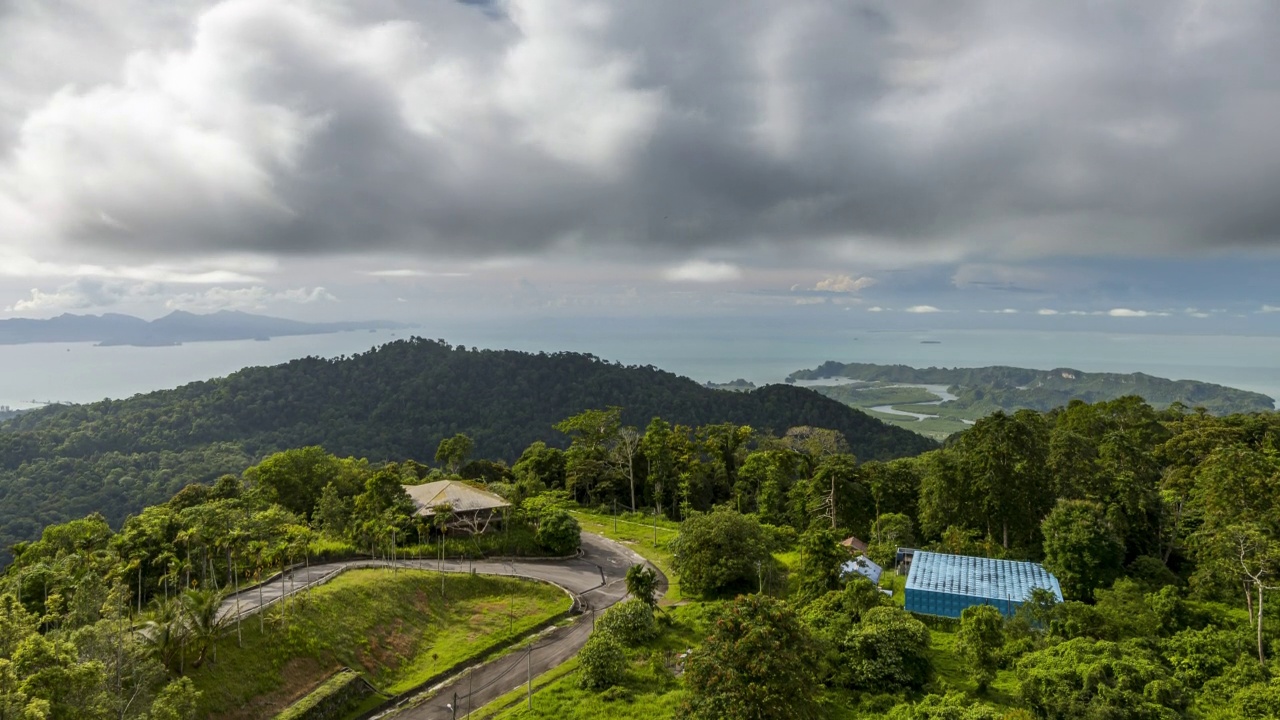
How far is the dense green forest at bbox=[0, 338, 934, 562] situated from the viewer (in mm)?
77062

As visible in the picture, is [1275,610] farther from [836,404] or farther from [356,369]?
[356,369]

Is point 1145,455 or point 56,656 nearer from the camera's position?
point 56,656

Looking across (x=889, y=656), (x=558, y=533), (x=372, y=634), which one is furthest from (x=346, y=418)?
(x=889, y=656)

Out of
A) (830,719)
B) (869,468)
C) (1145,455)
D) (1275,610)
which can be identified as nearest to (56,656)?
(830,719)

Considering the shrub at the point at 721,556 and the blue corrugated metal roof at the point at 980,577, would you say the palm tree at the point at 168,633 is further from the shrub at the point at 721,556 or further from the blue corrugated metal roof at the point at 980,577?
the blue corrugated metal roof at the point at 980,577

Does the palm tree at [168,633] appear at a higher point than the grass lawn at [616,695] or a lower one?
higher

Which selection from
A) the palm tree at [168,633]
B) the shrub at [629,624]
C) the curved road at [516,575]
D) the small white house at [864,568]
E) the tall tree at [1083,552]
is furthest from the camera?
the small white house at [864,568]

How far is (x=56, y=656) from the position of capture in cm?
1273

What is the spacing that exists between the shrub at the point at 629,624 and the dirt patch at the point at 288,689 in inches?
394

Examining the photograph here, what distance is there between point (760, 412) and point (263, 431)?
83.2 metres

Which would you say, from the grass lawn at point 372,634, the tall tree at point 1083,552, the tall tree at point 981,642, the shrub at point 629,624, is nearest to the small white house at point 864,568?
the tall tree at point 981,642

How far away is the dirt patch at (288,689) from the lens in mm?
19062

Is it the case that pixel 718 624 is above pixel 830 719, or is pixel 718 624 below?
above

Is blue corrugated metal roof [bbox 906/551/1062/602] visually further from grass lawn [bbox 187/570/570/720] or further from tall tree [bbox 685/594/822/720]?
grass lawn [bbox 187/570/570/720]
